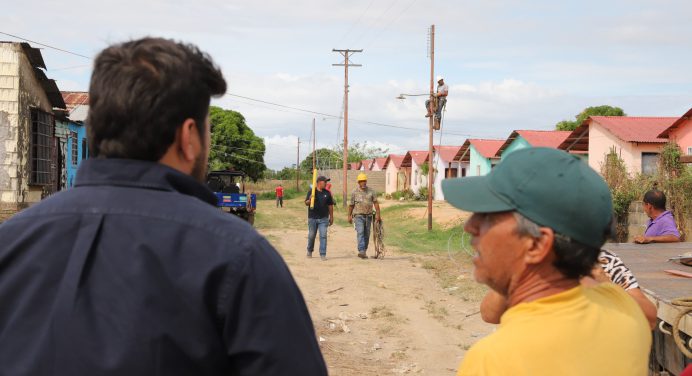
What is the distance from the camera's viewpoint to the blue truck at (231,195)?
23.7 meters

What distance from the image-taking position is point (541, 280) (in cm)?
191

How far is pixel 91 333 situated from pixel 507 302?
1.12 meters

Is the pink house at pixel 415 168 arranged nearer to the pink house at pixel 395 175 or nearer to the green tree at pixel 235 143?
the pink house at pixel 395 175

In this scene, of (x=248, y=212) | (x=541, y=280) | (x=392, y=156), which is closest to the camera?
(x=541, y=280)

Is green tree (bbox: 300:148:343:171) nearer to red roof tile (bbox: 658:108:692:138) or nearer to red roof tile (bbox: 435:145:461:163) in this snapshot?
red roof tile (bbox: 435:145:461:163)

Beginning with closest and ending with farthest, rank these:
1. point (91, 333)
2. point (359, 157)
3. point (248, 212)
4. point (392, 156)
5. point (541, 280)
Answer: point (91, 333), point (541, 280), point (248, 212), point (392, 156), point (359, 157)

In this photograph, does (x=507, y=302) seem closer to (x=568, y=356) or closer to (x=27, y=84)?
(x=568, y=356)

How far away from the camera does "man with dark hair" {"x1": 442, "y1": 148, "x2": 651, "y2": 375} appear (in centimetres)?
178

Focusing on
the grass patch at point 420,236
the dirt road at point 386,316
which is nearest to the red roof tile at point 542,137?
the grass patch at point 420,236

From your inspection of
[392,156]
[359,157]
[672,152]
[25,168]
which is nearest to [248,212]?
[25,168]

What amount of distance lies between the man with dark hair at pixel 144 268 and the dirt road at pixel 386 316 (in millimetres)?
5534

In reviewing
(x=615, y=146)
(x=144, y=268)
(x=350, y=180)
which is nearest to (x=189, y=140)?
(x=144, y=268)

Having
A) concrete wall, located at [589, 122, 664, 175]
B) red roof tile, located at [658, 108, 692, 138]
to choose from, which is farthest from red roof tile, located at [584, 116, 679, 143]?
red roof tile, located at [658, 108, 692, 138]

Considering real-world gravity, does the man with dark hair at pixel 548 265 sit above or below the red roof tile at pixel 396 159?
below
